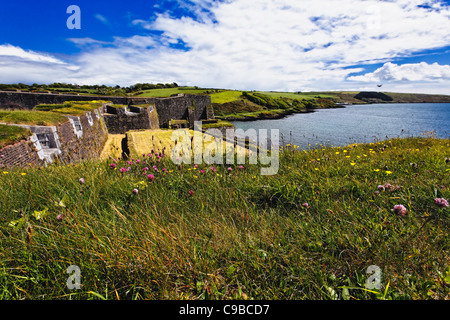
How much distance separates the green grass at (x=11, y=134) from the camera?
18.4 ft

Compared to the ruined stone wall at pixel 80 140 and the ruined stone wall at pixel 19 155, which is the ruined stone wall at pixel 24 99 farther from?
the ruined stone wall at pixel 19 155

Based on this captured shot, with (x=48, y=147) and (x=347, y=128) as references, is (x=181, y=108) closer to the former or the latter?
(x=48, y=147)

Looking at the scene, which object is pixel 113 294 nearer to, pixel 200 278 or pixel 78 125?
pixel 200 278

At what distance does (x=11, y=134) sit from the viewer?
6.04 m

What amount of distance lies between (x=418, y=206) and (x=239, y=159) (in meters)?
3.40

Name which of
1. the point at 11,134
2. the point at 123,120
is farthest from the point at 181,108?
the point at 11,134

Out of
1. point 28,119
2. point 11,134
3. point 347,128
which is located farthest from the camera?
point 347,128

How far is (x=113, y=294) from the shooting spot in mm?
1496

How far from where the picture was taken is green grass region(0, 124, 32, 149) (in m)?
5.60

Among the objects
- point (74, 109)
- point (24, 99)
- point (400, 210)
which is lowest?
point (400, 210)

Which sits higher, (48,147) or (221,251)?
(48,147)

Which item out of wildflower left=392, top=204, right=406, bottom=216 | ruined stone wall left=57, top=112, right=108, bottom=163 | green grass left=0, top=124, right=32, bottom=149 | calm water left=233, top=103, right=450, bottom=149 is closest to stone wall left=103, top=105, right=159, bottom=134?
ruined stone wall left=57, top=112, right=108, bottom=163

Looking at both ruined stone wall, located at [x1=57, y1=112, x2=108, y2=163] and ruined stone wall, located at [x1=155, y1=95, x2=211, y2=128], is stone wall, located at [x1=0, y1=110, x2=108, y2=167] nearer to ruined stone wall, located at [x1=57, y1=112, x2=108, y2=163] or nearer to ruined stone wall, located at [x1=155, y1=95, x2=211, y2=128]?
ruined stone wall, located at [x1=57, y1=112, x2=108, y2=163]
